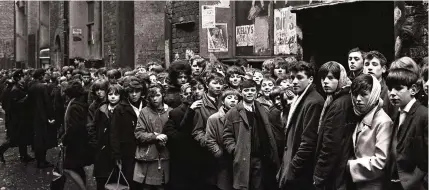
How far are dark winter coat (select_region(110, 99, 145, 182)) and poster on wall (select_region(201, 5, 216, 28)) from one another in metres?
7.60

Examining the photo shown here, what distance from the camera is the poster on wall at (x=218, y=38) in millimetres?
13750

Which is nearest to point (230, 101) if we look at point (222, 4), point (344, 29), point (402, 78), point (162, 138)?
point (162, 138)

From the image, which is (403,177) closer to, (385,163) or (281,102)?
(385,163)

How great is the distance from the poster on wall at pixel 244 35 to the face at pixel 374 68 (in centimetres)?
756

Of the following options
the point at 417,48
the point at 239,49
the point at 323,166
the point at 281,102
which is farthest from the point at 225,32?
the point at 323,166

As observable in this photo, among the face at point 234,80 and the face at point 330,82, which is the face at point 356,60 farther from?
the face at point 234,80

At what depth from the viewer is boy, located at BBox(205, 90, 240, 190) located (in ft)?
18.9

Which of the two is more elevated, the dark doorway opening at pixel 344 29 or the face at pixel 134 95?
the dark doorway opening at pixel 344 29

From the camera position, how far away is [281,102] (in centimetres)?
620

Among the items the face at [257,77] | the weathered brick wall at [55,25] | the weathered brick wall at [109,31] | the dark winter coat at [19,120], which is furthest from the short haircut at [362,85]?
the weathered brick wall at [55,25]

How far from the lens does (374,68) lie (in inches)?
204

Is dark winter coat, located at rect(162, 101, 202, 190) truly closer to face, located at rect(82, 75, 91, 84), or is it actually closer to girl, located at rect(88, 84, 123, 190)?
girl, located at rect(88, 84, 123, 190)

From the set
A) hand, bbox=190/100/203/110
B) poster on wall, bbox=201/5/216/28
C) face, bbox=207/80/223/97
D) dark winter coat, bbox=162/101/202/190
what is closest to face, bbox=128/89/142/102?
dark winter coat, bbox=162/101/202/190

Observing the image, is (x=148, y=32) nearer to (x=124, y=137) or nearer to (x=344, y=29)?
(x=344, y=29)
